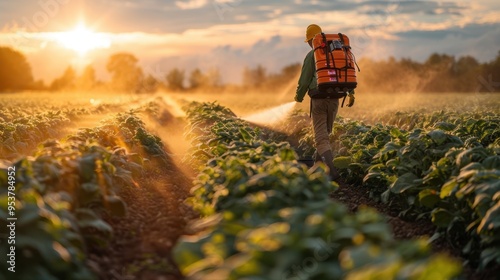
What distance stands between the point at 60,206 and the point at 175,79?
4747 inches

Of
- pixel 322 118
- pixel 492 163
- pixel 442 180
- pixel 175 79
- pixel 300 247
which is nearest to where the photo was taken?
pixel 300 247

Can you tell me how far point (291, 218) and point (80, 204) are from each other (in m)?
2.84

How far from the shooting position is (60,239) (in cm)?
407

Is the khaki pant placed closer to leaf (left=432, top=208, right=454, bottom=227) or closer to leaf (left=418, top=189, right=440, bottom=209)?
leaf (left=418, top=189, right=440, bottom=209)

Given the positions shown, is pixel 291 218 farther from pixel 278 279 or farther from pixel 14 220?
pixel 14 220

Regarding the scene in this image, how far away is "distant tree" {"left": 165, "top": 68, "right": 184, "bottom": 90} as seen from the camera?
12134 centimetres

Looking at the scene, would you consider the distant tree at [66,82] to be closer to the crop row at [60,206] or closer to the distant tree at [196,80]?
the distant tree at [196,80]

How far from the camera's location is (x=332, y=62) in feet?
31.9

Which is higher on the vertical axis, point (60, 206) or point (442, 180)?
point (60, 206)

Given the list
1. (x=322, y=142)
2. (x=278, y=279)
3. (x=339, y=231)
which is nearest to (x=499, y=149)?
(x=322, y=142)

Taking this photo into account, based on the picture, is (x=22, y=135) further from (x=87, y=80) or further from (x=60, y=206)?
(x=87, y=80)

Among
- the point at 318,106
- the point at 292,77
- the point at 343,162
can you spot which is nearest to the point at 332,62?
the point at 318,106

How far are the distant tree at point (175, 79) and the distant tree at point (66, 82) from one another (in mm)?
19736

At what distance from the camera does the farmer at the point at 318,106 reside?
10.2 metres
